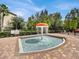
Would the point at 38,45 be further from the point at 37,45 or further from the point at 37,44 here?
the point at 37,44

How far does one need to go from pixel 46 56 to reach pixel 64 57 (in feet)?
3.69

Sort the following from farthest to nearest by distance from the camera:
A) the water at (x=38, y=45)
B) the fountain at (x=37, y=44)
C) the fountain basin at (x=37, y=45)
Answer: the water at (x=38, y=45)
the fountain at (x=37, y=44)
the fountain basin at (x=37, y=45)

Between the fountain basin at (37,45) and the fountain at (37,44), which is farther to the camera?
the fountain at (37,44)

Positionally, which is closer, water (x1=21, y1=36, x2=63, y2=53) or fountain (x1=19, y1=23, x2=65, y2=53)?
fountain (x1=19, y1=23, x2=65, y2=53)

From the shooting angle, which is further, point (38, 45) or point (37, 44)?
point (37, 44)

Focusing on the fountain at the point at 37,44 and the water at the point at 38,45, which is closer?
the fountain at the point at 37,44

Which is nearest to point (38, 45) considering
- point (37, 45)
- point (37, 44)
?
point (37, 45)

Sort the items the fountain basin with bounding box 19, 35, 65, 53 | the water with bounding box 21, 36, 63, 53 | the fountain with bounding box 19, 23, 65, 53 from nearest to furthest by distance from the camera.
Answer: the fountain basin with bounding box 19, 35, 65, 53 < the fountain with bounding box 19, 23, 65, 53 < the water with bounding box 21, 36, 63, 53

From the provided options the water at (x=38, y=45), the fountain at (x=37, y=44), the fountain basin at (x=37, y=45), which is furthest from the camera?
the water at (x=38, y=45)

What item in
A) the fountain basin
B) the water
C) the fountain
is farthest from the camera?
the water

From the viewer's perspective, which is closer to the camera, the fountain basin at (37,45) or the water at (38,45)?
the fountain basin at (37,45)

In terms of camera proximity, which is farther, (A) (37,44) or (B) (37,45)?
(A) (37,44)

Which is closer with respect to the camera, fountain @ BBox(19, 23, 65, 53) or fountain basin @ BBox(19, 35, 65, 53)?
fountain basin @ BBox(19, 35, 65, 53)

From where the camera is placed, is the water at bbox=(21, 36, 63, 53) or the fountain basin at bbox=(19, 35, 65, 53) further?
the water at bbox=(21, 36, 63, 53)
